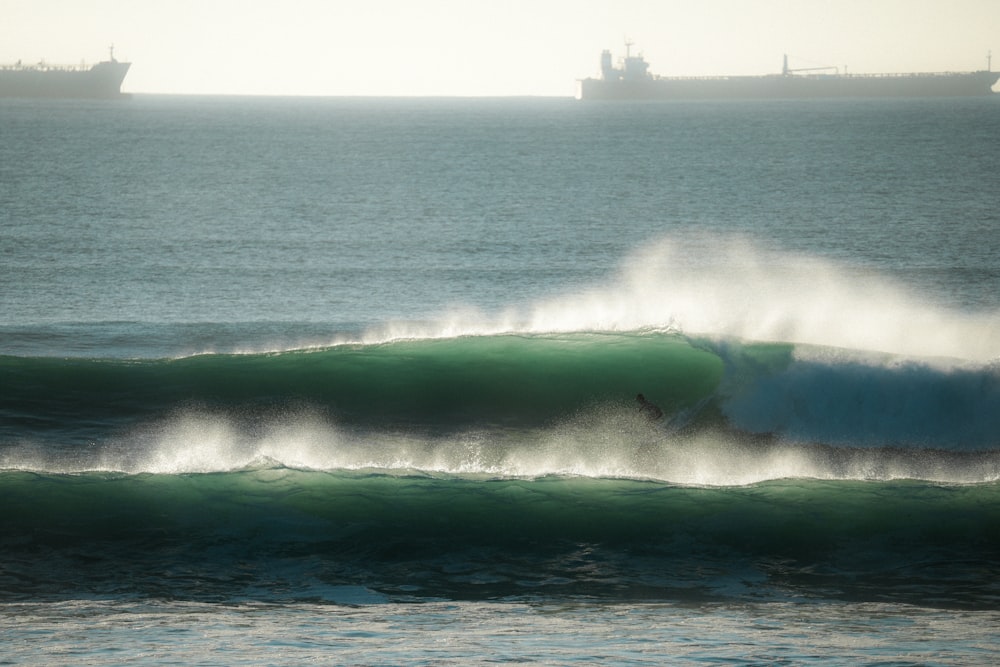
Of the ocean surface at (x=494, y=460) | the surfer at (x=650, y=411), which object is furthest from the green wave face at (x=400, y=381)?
the surfer at (x=650, y=411)

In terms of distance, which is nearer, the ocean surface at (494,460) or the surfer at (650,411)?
the ocean surface at (494,460)

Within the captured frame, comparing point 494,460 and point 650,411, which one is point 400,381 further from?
point 650,411

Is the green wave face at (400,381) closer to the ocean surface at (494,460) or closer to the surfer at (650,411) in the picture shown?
the ocean surface at (494,460)

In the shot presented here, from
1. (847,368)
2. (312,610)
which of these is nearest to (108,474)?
(312,610)

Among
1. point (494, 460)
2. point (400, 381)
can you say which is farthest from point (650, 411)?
point (400, 381)

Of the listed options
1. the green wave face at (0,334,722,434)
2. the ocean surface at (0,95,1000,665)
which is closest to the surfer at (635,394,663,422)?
the ocean surface at (0,95,1000,665)

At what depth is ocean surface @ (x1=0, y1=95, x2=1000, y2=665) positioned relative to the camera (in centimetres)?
893

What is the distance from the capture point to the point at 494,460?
14.5 meters

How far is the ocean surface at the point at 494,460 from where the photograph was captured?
29.3 feet

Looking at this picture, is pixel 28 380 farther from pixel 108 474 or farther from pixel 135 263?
pixel 135 263

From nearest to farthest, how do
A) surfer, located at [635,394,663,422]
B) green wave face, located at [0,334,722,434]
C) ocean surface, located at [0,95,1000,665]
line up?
ocean surface, located at [0,95,1000,665]
surfer, located at [635,394,663,422]
green wave face, located at [0,334,722,434]

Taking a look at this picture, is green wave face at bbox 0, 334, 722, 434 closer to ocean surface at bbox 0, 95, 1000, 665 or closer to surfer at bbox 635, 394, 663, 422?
ocean surface at bbox 0, 95, 1000, 665

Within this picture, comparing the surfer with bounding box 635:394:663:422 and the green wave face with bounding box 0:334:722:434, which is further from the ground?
the green wave face with bounding box 0:334:722:434

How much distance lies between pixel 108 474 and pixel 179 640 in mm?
5337
